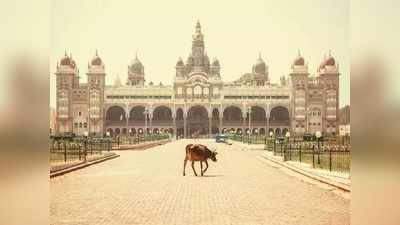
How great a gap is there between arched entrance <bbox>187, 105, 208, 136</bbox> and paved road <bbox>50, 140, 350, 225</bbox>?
1998 inches

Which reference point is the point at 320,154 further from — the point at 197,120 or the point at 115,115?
the point at 115,115

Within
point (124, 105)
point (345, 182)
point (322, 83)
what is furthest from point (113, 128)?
point (345, 182)

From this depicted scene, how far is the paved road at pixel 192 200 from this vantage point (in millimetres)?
7617

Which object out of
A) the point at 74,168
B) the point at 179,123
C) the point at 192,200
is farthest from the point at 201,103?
the point at 192,200

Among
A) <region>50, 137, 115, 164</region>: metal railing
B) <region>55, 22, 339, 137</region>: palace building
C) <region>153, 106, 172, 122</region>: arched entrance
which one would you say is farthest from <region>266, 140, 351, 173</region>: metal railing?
<region>153, 106, 172, 122</region>: arched entrance

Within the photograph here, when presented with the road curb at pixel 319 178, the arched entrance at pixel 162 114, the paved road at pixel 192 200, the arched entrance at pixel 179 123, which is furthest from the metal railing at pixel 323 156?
the arched entrance at pixel 162 114

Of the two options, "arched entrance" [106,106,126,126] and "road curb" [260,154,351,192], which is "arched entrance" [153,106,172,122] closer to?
"arched entrance" [106,106,126,126]

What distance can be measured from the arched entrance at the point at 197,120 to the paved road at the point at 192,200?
50753 mm

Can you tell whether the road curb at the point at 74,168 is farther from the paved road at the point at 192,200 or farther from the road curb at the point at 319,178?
the road curb at the point at 319,178
